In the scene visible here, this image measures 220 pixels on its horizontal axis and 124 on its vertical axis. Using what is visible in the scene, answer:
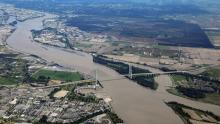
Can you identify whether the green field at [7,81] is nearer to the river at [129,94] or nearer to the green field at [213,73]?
the river at [129,94]

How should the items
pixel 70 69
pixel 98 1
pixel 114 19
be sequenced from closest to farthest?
1. pixel 70 69
2. pixel 114 19
3. pixel 98 1

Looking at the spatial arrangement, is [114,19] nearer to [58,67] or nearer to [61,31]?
[61,31]

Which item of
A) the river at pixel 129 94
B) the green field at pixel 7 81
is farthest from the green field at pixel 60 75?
the green field at pixel 7 81

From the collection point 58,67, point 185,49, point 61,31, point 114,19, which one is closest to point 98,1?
point 114,19

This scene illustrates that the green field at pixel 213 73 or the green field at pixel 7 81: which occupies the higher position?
the green field at pixel 7 81

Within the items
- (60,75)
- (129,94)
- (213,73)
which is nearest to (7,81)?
(60,75)

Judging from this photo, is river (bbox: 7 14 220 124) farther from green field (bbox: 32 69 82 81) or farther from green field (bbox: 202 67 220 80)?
green field (bbox: 202 67 220 80)
